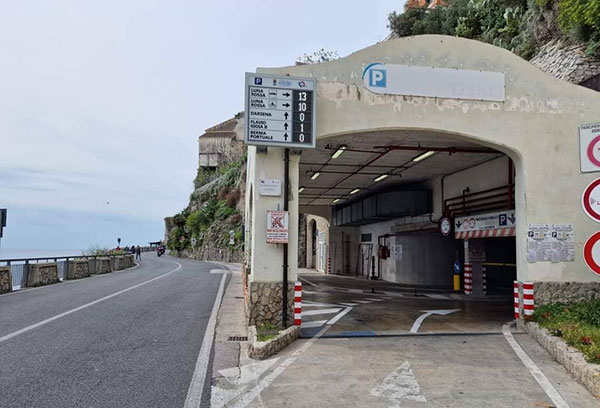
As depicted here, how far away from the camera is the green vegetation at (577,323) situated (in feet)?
22.3

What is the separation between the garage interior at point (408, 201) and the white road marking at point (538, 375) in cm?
456

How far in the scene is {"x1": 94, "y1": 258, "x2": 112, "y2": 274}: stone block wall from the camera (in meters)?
24.6

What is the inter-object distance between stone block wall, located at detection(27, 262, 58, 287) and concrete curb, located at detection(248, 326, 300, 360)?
12896 millimetres

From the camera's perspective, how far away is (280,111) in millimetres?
9062

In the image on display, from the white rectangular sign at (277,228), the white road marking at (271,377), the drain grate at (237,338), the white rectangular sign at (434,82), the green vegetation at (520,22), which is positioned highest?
the green vegetation at (520,22)

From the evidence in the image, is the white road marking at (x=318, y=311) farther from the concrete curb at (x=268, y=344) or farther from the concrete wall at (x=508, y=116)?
the concrete wall at (x=508, y=116)

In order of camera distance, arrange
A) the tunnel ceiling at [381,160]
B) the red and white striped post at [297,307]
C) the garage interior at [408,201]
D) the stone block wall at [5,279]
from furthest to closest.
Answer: the stone block wall at [5,279] → the garage interior at [408,201] → the tunnel ceiling at [381,160] → the red and white striped post at [297,307]

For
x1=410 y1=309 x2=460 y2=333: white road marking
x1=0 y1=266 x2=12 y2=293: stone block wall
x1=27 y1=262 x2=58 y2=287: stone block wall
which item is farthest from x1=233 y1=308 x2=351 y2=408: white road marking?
x1=27 y1=262 x2=58 y2=287: stone block wall

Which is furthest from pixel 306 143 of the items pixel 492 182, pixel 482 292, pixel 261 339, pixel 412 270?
pixel 412 270

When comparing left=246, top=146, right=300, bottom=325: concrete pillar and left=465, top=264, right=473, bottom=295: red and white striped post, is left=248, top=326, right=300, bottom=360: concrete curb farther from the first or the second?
left=465, top=264, right=473, bottom=295: red and white striped post

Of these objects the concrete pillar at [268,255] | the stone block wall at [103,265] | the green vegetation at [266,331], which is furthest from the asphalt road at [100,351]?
the stone block wall at [103,265]

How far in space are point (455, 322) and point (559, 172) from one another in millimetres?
4217

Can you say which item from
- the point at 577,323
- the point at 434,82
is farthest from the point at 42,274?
the point at 577,323

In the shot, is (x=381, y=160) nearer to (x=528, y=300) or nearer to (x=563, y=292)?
(x=528, y=300)
